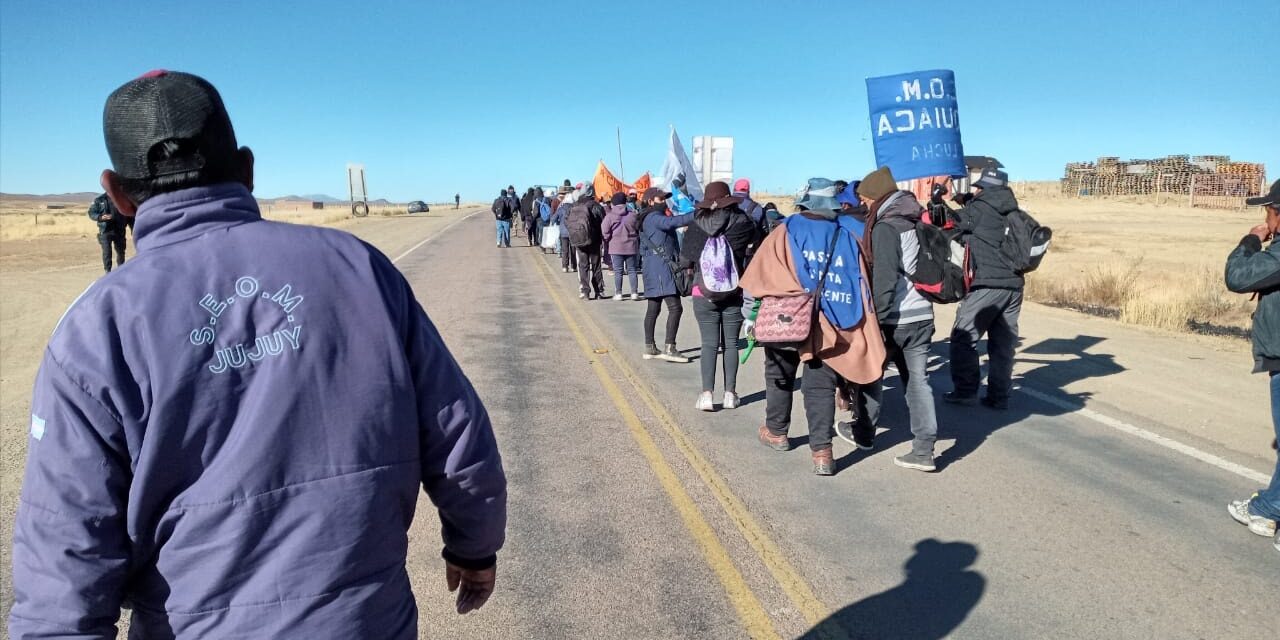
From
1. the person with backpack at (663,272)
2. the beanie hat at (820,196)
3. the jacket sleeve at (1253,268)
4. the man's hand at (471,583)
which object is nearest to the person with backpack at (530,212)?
the person with backpack at (663,272)

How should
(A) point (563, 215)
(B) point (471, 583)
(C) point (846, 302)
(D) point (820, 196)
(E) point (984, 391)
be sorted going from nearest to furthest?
(B) point (471, 583)
(C) point (846, 302)
(D) point (820, 196)
(E) point (984, 391)
(A) point (563, 215)

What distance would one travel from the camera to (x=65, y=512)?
4.68 ft

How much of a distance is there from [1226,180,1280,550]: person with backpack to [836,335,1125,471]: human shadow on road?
179 centimetres

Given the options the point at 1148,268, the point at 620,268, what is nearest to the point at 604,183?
the point at 620,268

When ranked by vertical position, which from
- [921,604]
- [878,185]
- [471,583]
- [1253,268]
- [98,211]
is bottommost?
[921,604]

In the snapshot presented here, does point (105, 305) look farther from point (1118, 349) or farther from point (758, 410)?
point (1118, 349)

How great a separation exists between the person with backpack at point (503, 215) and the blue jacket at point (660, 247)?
18906 millimetres

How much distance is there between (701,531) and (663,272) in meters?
4.69

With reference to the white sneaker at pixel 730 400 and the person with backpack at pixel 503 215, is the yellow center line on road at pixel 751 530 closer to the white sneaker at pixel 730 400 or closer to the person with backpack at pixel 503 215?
the white sneaker at pixel 730 400

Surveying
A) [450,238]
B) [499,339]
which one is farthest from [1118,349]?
[450,238]

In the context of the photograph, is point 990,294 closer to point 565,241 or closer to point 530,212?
point 565,241

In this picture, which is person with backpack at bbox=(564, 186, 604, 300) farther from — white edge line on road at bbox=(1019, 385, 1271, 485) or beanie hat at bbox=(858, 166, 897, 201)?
beanie hat at bbox=(858, 166, 897, 201)

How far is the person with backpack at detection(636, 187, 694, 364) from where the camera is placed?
28.4 feet

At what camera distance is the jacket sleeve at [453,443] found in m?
1.68
